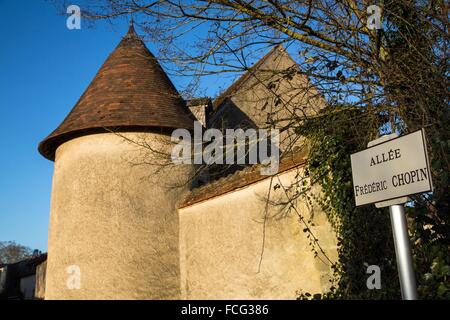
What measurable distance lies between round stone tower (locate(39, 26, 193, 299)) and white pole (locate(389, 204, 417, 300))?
673 cm

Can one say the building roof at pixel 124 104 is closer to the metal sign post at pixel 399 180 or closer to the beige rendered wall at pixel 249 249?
the beige rendered wall at pixel 249 249

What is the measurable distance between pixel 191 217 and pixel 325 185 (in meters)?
3.61

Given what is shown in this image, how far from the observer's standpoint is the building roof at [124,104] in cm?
959

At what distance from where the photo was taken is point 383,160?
2393 mm

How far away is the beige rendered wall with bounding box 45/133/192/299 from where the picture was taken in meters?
8.91

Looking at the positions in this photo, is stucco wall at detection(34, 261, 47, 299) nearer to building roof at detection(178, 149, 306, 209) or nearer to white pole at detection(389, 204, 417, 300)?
building roof at detection(178, 149, 306, 209)

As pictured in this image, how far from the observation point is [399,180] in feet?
7.40

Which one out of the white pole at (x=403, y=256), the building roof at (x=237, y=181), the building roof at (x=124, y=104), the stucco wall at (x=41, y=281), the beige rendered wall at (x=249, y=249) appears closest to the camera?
the white pole at (x=403, y=256)

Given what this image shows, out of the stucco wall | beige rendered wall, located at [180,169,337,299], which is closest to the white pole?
beige rendered wall, located at [180,169,337,299]

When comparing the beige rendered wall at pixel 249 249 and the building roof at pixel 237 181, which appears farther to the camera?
the building roof at pixel 237 181

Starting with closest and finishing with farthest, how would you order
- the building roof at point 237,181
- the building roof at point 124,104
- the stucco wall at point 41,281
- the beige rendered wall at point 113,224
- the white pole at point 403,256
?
the white pole at point 403,256
the building roof at point 237,181
the beige rendered wall at point 113,224
the building roof at point 124,104
the stucco wall at point 41,281

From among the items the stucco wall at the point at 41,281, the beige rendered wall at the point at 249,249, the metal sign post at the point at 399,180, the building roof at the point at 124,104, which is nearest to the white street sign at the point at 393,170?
the metal sign post at the point at 399,180

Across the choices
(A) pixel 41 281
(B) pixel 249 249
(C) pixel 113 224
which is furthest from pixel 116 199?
(A) pixel 41 281

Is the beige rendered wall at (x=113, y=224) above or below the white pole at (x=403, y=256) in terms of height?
above
